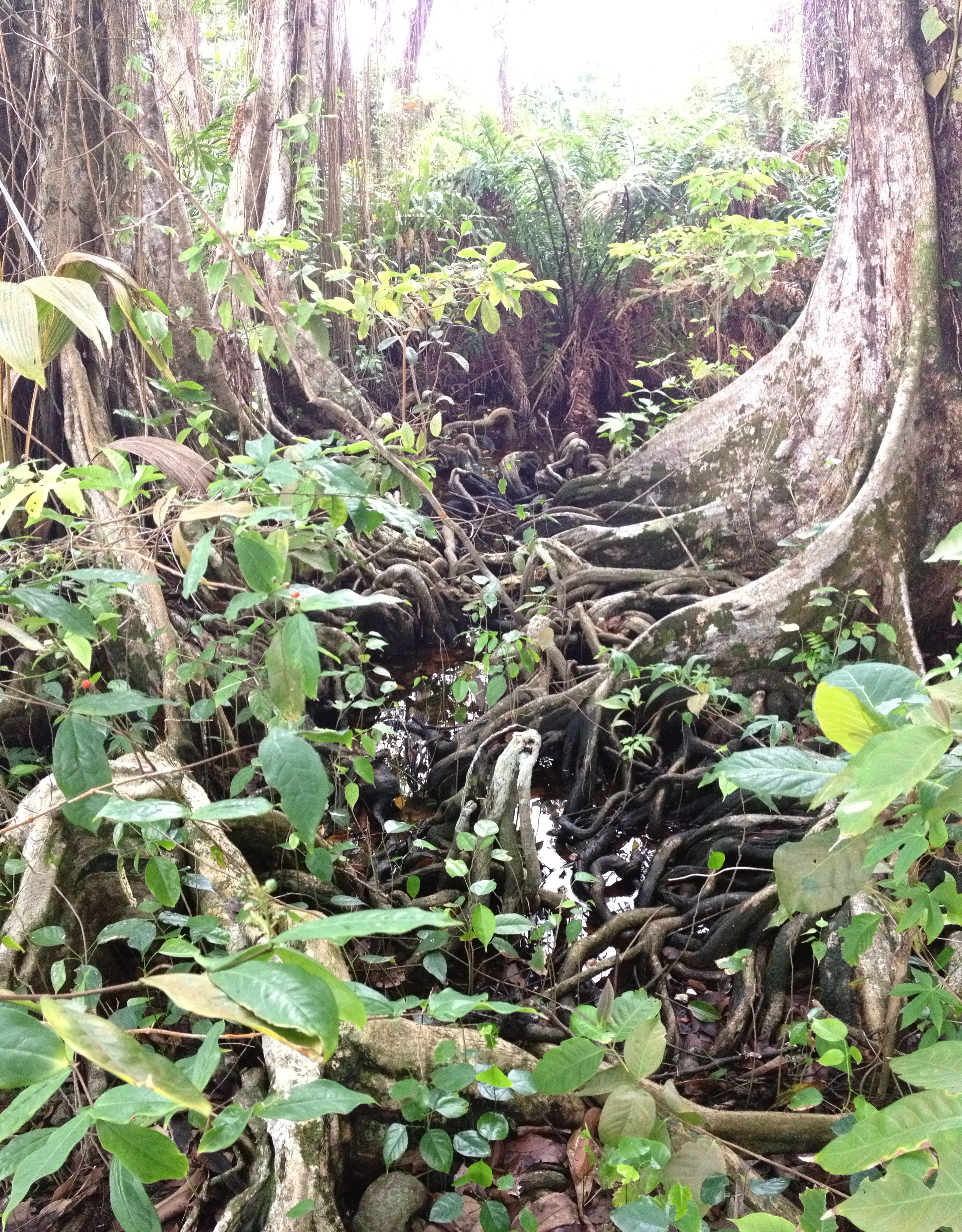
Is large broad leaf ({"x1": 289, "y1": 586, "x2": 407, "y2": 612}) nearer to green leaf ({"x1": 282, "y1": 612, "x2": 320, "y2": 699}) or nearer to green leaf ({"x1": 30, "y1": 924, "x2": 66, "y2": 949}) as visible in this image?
green leaf ({"x1": 282, "y1": 612, "x2": 320, "y2": 699})

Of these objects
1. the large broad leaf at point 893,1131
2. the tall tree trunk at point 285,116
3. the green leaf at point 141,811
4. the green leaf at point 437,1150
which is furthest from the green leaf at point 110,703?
the tall tree trunk at point 285,116

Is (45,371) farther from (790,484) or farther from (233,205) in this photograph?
(790,484)

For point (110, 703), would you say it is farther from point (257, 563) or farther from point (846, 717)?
point (846, 717)

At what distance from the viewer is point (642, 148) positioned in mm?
6387

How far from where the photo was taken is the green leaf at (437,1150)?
1.37m

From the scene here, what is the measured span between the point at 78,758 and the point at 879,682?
3.58ft

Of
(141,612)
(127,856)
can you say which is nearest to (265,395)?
(141,612)

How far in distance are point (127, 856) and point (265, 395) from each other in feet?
9.60

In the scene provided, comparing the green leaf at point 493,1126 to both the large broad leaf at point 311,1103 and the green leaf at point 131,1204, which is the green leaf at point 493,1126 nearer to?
the large broad leaf at point 311,1103

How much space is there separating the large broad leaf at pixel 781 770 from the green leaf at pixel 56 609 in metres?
0.89

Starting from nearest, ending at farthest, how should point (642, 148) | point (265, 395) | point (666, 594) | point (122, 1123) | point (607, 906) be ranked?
point (122, 1123) < point (607, 906) < point (666, 594) < point (265, 395) < point (642, 148)

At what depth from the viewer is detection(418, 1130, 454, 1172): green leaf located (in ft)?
4.48

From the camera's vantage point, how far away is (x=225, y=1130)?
118cm

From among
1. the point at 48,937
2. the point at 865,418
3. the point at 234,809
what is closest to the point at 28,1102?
the point at 234,809
